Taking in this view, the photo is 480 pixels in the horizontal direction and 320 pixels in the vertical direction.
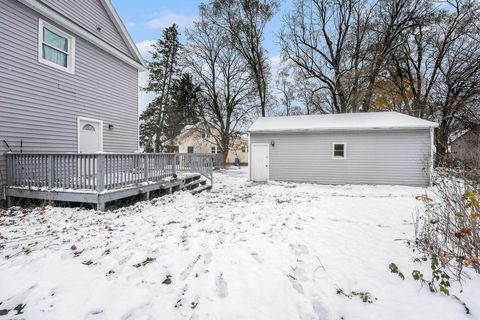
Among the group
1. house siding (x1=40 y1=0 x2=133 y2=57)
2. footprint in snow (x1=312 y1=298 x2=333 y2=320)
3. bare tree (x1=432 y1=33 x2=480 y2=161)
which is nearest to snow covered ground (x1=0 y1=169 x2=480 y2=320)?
footprint in snow (x1=312 y1=298 x2=333 y2=320)

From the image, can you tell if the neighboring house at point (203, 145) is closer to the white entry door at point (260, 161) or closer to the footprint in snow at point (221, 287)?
the white entry door at point (260, 161)

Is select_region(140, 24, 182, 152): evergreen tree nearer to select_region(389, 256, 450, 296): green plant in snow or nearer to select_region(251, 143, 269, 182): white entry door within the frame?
select_region(251, 143, 269, 182): white entry door

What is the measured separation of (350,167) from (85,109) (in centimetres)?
1130

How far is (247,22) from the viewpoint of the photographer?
18.4 m

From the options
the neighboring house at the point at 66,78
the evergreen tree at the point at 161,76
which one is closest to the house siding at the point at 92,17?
the neighboring house at the point at 66,78

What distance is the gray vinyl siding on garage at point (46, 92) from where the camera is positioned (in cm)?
580

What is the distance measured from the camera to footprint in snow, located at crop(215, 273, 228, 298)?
246cm

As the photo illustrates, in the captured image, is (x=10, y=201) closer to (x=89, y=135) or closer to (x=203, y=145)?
(x=89, y=135)

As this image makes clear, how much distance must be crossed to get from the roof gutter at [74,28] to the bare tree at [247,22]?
11.2 metres

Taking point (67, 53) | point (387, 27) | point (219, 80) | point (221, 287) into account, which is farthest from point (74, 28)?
point (387, 27)

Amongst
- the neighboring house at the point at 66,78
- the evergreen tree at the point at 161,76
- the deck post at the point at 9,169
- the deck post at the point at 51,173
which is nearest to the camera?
the deck post at the point at 51,173

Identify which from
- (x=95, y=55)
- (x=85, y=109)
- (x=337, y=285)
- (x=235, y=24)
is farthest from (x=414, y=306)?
(x=235, y=24)

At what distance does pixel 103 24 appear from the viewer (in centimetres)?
883

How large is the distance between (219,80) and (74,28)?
16.6 m
